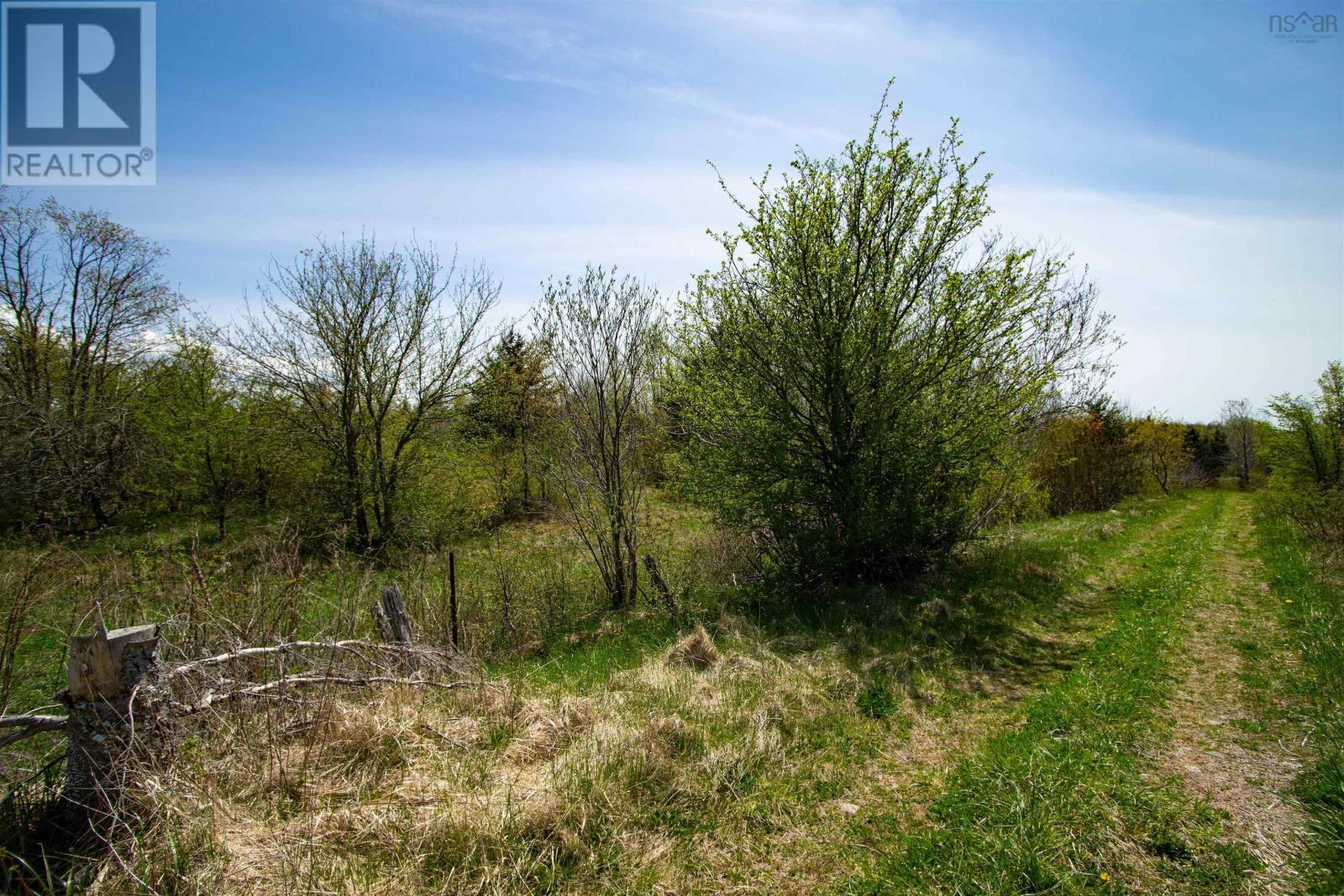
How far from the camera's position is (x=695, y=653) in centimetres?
602

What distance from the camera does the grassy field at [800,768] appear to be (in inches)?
112

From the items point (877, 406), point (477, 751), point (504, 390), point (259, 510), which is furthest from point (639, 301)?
point (259, 510)

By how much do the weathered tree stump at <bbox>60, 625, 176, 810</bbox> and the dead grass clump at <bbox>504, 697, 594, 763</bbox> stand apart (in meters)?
1.90

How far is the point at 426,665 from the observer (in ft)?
16.7

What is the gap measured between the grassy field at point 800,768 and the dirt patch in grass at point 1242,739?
0.08ft

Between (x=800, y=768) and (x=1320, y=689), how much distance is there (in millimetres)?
4364

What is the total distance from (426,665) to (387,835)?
7.44 ft

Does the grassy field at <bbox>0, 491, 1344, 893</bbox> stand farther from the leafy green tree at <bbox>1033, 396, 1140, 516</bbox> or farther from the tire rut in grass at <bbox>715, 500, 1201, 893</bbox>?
the leafy green tree at <bbox>1033, 396, 1140, 516</bbox>

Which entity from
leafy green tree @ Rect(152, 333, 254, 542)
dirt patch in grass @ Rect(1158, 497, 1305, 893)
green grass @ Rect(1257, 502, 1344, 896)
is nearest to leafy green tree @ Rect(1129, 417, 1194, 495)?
green grass @ Rect(1257, 502, 1344, 896)

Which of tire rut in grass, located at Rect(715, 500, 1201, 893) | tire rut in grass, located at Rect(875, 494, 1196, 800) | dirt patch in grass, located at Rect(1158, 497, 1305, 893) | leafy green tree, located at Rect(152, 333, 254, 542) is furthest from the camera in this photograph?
leafy green tree, located at Rect(152, 333, 254, 542)

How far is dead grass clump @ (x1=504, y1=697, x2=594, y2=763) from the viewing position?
12.8ft

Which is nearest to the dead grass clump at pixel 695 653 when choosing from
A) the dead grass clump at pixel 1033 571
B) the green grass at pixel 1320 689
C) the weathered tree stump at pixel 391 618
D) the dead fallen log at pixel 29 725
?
the weathered tree stump at pixel 391 618

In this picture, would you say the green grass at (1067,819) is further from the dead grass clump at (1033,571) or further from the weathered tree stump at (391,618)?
the weathered tree stump at (391,618)

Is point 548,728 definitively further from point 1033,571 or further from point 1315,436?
point 1315,436
